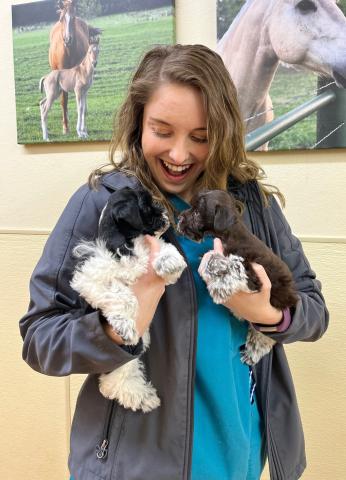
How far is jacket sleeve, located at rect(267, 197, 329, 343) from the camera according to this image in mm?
981

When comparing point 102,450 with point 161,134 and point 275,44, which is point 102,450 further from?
point 275,44

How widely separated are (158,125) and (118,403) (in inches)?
24.7

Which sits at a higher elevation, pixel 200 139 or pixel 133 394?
pixel 200 139

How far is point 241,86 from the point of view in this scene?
164cm

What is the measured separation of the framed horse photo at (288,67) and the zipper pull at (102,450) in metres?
1.19

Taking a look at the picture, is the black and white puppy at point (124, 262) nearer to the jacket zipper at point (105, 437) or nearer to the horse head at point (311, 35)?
the jacket zipper at point (105, 437)

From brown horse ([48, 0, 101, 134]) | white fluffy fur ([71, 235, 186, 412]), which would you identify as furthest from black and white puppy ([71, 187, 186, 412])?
brown horse ([48, 0, 101, 134])

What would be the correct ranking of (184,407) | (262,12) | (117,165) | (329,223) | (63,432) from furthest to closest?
1. (63,432)
2. (329,223)
3. (262,12)
4. (117,165)
5. (184,407)

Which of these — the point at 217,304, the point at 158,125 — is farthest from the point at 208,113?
the point at 217,304

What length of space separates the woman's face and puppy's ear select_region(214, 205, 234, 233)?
15 cm

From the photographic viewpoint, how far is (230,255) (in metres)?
0.91

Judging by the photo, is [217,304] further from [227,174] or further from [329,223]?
[329,223]

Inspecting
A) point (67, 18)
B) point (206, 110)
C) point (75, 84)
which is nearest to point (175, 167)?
point (206, 110)

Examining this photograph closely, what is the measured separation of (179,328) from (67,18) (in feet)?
5.04
